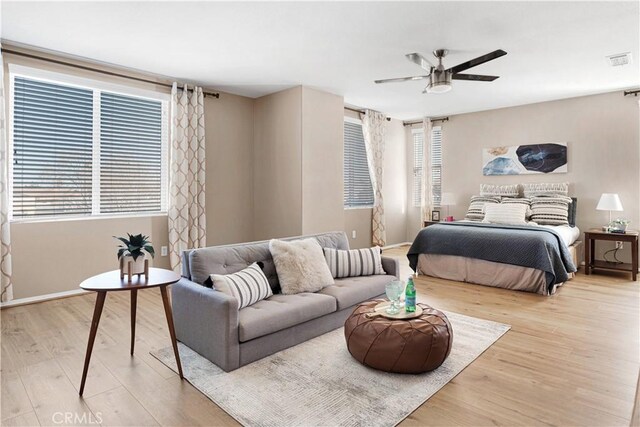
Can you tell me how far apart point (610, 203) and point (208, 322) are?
546cm

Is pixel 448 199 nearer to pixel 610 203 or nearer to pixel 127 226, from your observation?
pixel 610 203

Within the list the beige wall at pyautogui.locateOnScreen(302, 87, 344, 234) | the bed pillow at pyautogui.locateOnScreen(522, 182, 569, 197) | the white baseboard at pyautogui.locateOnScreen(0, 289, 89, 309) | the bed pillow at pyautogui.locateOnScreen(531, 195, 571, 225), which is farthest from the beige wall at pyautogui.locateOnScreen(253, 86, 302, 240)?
the bed pillow at pyautogui.locateOnScreen(522, 182, 569, 197)

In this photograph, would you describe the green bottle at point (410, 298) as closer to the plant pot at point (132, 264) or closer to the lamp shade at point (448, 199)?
the plant pot at point (132, 264)

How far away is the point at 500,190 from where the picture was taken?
6.25 metres

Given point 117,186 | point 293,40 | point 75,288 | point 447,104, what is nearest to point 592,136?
point 447,104

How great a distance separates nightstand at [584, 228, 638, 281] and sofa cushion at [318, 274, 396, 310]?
136 inches

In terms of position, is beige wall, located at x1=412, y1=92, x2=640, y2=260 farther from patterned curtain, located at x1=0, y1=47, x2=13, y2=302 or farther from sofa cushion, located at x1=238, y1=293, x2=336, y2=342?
patterned curtain, located at x1=0, y1=47, x2=13, y2=302

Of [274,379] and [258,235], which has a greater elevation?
[258,235]

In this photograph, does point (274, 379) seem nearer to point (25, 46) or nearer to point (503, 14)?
point (503, 14)

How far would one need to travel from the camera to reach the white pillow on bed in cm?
534

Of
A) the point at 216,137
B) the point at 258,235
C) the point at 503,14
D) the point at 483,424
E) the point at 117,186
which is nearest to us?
the point at 483,424

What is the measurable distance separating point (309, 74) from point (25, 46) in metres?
3.03

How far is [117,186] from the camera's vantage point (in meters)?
4.45

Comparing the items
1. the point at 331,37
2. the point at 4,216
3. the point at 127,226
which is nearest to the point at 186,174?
the point at 127,226
